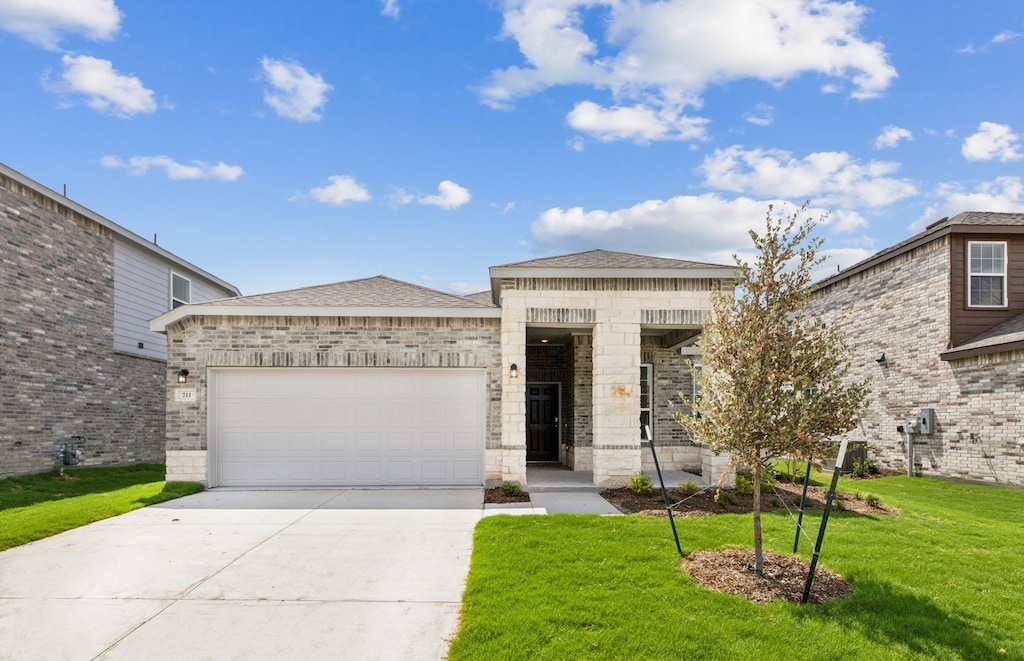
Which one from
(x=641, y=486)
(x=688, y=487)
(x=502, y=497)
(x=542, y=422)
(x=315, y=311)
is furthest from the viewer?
(x=542, y=422)

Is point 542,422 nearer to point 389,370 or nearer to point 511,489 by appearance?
point 389,370

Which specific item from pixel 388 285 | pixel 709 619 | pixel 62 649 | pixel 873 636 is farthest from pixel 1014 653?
pixel 388 285

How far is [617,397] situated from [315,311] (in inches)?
251

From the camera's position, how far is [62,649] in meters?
4.71

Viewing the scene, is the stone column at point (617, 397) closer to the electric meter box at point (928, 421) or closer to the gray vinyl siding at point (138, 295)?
the electric meter box at point (928, 421)

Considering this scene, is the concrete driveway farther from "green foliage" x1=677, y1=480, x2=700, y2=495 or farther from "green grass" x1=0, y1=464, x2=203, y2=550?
"green foliage" x1=677, y1=480, x2=700, y2=495

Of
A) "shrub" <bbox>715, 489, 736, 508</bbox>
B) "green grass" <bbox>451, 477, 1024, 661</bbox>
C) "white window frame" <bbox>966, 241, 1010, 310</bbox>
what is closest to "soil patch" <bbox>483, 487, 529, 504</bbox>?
"green grass" <bbox>451, 477, 1024, 661</bbox>

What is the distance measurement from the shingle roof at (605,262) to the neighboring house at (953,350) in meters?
3.41

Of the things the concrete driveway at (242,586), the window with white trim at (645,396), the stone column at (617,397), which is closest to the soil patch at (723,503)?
the stone column at (617,397)

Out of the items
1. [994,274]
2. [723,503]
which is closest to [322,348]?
[723,503]

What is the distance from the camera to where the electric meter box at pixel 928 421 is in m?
15.1

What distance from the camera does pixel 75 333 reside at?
15.4 metres

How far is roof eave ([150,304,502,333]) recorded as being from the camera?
40.1 ft

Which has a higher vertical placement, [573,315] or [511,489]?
[573,315]
